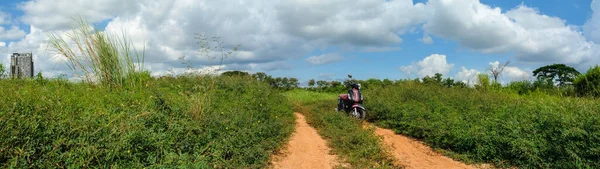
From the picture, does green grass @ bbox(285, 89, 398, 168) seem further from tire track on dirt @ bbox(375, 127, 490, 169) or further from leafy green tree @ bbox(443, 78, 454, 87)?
leafy green tree @ bbox(443, 78, 454, 87)

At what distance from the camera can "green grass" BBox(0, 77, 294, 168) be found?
3816 mm

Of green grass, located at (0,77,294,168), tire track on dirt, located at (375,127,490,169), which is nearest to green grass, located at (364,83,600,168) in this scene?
tire track on dirt, located at (375,127,490,169)

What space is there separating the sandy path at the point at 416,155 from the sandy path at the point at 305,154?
3.39 ft

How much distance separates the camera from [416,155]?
6273 mm

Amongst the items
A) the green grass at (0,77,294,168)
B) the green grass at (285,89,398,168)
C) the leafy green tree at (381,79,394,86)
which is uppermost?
the leafy green tree at (381,79,394,86)

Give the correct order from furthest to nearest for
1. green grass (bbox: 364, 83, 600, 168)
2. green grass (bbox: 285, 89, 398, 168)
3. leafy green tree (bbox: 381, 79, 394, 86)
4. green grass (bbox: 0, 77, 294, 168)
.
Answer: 1. leafy green tree (bbox: 381, 79, 394, 86)
2. green grass (bbox: 285, 89, 398, 168)
3. green grass (bbox: 364, 83, 600, 168)
4. green grass (bbox: 0, 77, 294, 168)

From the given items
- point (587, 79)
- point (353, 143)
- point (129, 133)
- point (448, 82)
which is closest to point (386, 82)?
point (448, 82)

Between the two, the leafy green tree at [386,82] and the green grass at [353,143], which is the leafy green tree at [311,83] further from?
the green grass at [353,143]

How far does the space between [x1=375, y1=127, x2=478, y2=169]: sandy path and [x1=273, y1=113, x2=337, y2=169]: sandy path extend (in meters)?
1.03

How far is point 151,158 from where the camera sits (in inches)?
171

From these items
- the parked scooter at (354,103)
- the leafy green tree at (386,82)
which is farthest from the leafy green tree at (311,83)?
Result: the parked scooter at (354,103)

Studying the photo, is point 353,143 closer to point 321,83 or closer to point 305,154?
point 305,154

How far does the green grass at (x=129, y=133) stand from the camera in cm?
382

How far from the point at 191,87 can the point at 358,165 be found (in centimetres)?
467
